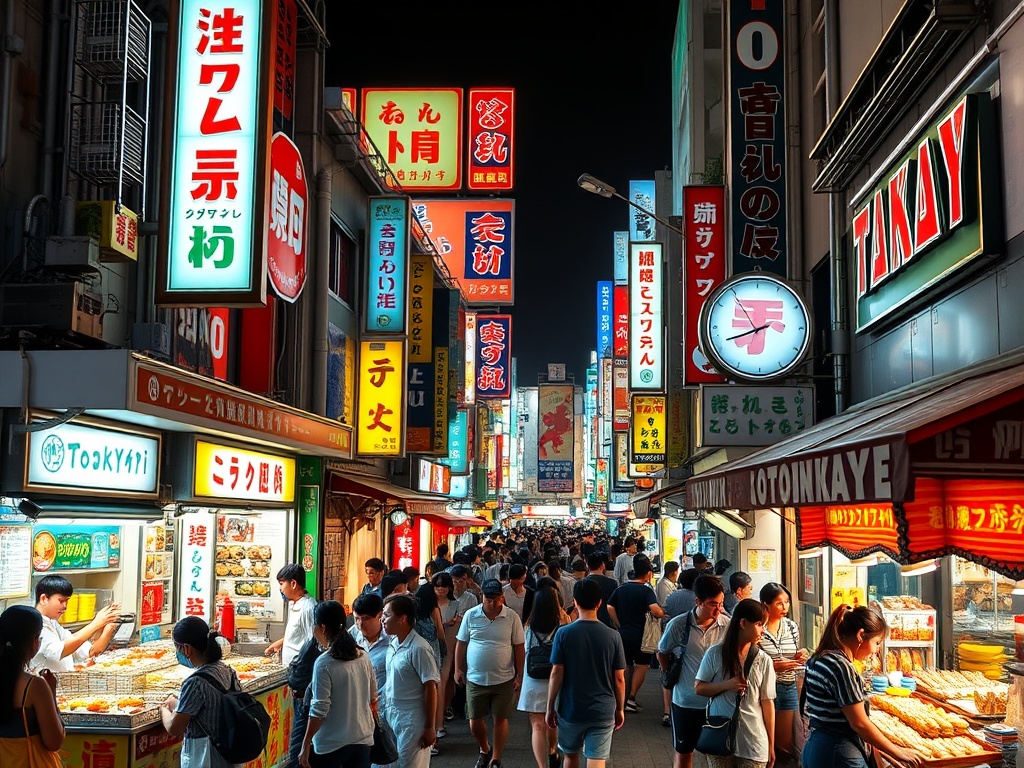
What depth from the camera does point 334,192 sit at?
17656 millimetres

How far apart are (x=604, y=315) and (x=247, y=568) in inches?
1252

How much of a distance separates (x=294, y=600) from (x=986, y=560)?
6.14 m

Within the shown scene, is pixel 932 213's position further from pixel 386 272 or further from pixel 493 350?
pixel 493 350

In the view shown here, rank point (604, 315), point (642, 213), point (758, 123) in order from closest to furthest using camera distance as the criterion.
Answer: point (758, 123)
point (642, 213)
point (604, 315)

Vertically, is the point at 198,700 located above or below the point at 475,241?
below

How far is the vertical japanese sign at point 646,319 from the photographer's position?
83.1 ft

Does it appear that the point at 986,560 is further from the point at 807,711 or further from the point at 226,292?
the point at 226,292

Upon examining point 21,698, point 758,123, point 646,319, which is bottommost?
point 21,698

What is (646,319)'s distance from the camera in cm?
2570

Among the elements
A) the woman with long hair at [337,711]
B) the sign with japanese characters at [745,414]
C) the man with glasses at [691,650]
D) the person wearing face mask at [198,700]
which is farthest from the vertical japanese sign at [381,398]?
the person wearing face mask at [198,700]

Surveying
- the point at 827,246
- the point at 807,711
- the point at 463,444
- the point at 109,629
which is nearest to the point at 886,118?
the point at 827,246

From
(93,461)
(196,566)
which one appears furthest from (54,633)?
(196,566)

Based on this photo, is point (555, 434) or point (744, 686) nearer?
point (744, 686)

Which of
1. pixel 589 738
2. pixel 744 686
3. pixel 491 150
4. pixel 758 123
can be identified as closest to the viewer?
pixel 744 686
